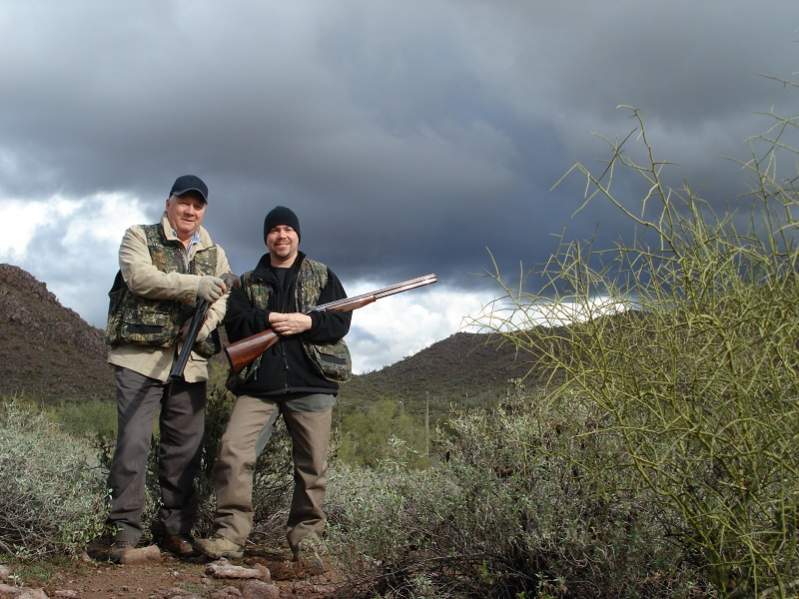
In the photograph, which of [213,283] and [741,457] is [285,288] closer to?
[213,283]

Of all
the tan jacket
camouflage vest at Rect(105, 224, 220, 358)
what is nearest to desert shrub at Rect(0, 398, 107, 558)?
the tan jacket

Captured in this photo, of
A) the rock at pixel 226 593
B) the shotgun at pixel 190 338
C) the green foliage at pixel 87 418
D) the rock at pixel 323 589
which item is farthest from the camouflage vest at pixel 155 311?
the green foliage at pixel 87 418

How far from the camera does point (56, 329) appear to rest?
31203 mm

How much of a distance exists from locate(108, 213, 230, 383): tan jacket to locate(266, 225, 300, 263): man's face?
490 millimetres

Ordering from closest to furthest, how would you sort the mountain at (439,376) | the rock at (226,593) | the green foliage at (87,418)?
1. the rock at (226,593)
2. the green foliage at (87,418)
3. the mountain at (439,376)

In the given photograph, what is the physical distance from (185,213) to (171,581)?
8.15 ft

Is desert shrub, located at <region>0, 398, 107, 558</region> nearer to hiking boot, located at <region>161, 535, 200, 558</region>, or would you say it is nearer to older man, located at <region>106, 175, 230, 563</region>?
older man, located at <region>106, 175, 230, 563</region>

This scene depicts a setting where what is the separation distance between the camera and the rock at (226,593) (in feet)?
17.1

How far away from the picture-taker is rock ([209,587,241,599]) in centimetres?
521

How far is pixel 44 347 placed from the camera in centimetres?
3011

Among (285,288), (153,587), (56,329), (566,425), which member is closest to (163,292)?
(285,288)

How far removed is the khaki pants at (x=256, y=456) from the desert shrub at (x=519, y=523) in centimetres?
110

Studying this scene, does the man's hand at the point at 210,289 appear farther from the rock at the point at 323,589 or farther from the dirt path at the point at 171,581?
the rock at the point at 323,589

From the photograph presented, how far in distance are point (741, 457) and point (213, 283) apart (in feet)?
12.1
